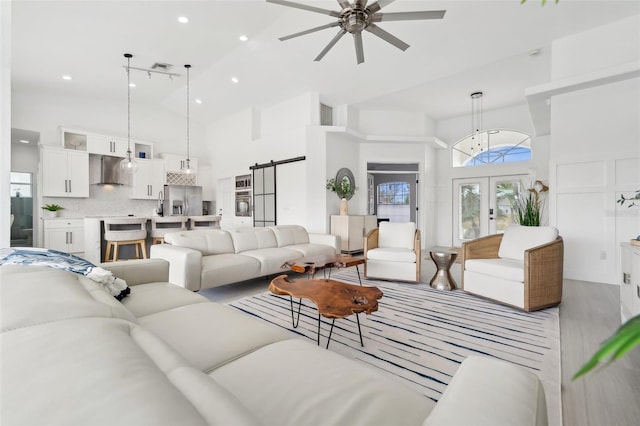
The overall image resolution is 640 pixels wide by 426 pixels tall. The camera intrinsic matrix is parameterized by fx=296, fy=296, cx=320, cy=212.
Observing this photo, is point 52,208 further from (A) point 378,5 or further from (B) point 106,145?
(A) point 378,5

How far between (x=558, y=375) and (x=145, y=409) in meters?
2.31

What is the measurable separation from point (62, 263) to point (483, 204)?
765cm

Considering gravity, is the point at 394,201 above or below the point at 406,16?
below

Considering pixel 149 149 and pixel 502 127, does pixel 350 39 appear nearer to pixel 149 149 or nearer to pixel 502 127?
pixel 502 127

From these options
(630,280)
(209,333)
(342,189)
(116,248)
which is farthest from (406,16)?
(116,248)

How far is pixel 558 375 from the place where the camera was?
183 cm

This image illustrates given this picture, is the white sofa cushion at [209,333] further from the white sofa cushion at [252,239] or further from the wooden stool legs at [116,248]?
the wooden stool legs at [116,248]

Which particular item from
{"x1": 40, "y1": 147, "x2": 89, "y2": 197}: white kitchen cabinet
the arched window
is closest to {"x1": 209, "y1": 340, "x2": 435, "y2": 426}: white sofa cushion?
{"x1": 40, "y1": 147, "x2": 89, "y2": 197}: white kitchen cabinet

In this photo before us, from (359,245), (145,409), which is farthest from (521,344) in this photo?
(359,245)

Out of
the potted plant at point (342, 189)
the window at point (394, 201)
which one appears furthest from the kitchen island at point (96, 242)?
the window at point (394, 201)

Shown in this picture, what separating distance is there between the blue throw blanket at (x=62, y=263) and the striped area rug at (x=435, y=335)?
4.16 ft

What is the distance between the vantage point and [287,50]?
503cm

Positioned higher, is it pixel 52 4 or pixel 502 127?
pixel 52 4

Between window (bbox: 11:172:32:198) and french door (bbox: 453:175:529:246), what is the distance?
10041 millimetres
